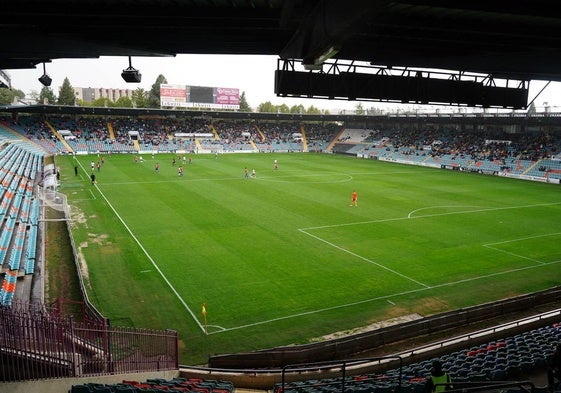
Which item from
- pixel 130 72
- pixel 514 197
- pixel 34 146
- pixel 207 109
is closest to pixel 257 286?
pixel 130 72

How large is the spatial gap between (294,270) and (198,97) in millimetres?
69224

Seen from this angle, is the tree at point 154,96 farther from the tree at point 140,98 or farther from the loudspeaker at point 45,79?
the loudspeaker at point 45,79

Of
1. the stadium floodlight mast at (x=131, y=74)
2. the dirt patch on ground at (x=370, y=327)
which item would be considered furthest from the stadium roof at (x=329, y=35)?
the dirt patch on ground at (x=370, y=327)

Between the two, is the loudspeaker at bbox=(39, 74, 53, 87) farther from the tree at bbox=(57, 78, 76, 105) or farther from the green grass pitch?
the tree at bbox=(57, 78, 76, 105)

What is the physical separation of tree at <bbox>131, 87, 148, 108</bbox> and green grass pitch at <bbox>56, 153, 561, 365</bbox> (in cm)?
9425

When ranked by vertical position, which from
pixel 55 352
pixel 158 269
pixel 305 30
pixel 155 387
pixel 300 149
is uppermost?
pixel 305 30

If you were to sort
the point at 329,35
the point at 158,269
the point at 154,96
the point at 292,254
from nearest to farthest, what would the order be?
the point at 329,35, the point at 158,269, the point at 292,254, the point at 154,96

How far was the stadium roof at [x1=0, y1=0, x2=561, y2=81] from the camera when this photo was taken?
8438mm

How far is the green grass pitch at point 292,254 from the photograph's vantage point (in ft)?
53.8

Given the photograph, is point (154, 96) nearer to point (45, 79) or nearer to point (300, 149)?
point (300, 149)

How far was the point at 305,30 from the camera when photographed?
33.1 feet

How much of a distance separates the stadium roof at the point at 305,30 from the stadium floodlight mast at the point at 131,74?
49 centimetres

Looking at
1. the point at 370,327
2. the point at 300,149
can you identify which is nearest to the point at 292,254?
the point at 370,327

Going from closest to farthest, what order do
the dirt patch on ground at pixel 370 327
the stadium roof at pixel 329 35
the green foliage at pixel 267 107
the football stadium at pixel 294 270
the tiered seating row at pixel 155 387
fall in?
1. the tiered seating row at pixel 155 387
2. the stadium roof at pixel 329 35
3. the football stadium at pixel 294 270
4. the dirt patch on ground at pixel 370 327
5. the green foliage at pixel 267 107
